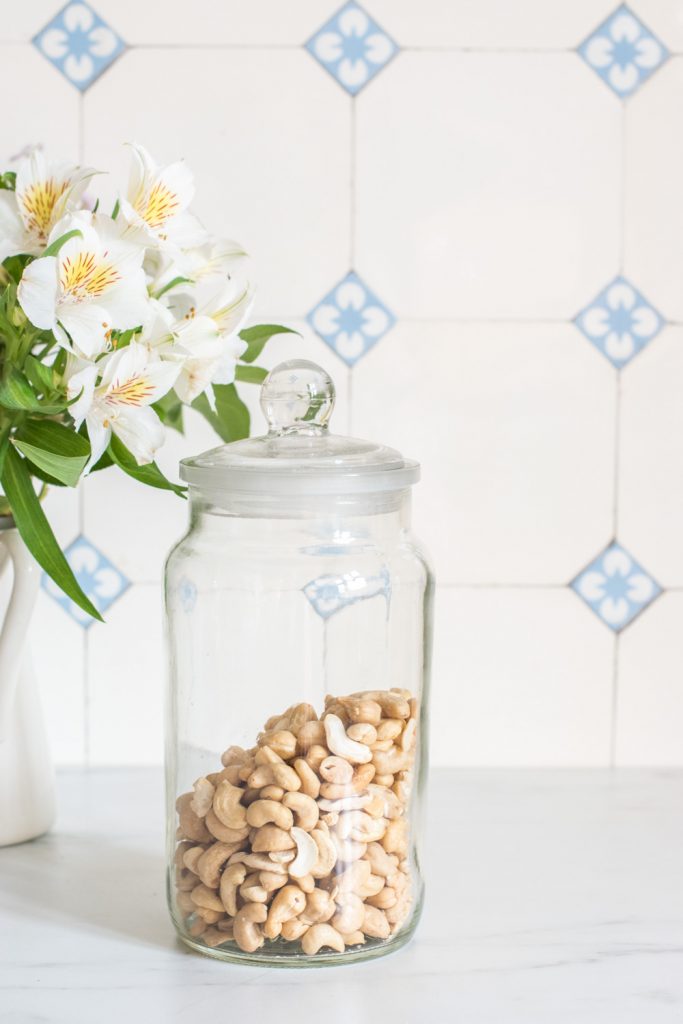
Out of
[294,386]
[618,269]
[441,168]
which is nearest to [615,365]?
[618,269]

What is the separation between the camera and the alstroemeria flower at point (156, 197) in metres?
0.72

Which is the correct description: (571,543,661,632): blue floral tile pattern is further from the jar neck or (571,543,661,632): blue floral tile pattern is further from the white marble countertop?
the jar neck

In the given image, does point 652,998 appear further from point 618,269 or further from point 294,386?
point 618,269

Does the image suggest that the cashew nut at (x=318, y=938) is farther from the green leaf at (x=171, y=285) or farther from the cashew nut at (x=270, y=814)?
the green leaf at (x=171, y=285)

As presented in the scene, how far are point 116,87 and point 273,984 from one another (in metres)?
0.71

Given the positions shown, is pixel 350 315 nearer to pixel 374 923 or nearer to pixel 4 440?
pixel 4 440

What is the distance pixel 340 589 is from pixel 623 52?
1.90 ft

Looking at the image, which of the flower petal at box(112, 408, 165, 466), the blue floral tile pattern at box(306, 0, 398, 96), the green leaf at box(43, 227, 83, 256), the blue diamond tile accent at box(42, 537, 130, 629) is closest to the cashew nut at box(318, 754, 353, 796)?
the flower petal at box(112, 408, 165, 466)

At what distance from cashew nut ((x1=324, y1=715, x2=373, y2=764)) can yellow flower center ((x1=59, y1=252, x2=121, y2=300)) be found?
279 mm

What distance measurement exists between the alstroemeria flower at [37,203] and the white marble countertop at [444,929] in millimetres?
411

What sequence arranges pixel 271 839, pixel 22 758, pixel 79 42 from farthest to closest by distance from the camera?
1. pixel 79 42
2. pixel 22 758
3. pixel 271 839

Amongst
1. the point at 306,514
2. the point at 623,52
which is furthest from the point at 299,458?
the point at 623,52

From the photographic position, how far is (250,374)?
2.90 ft

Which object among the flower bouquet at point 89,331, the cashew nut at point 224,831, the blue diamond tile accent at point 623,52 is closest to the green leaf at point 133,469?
the flower bouquet at point 89,331
